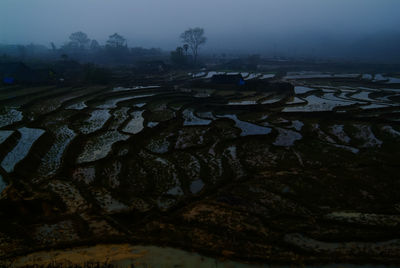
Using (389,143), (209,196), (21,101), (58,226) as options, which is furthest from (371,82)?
(21,101)

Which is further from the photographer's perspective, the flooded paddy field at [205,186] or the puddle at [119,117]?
the puddle at [119,117]

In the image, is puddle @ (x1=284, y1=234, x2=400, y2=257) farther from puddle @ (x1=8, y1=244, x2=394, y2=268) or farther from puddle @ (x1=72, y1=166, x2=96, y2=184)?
puddle @ (x1=72, y1=166, x2=96, y2=184)

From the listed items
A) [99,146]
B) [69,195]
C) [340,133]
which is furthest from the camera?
[340,133]

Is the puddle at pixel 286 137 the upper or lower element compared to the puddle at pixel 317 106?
lower

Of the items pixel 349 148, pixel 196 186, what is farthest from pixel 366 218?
pixel 349 148

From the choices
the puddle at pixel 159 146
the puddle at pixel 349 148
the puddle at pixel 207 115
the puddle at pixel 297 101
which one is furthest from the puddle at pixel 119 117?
the puddle at pixel 297 101

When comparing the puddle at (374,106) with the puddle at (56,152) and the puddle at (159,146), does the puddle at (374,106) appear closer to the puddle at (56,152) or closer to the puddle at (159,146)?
the puddle at (159,146)

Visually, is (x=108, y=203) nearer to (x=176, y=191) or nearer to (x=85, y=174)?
(x=176, y=191)

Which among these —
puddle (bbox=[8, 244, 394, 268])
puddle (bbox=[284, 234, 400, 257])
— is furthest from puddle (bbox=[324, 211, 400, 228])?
puddle (bbox=[8, 244, 394, 268])
